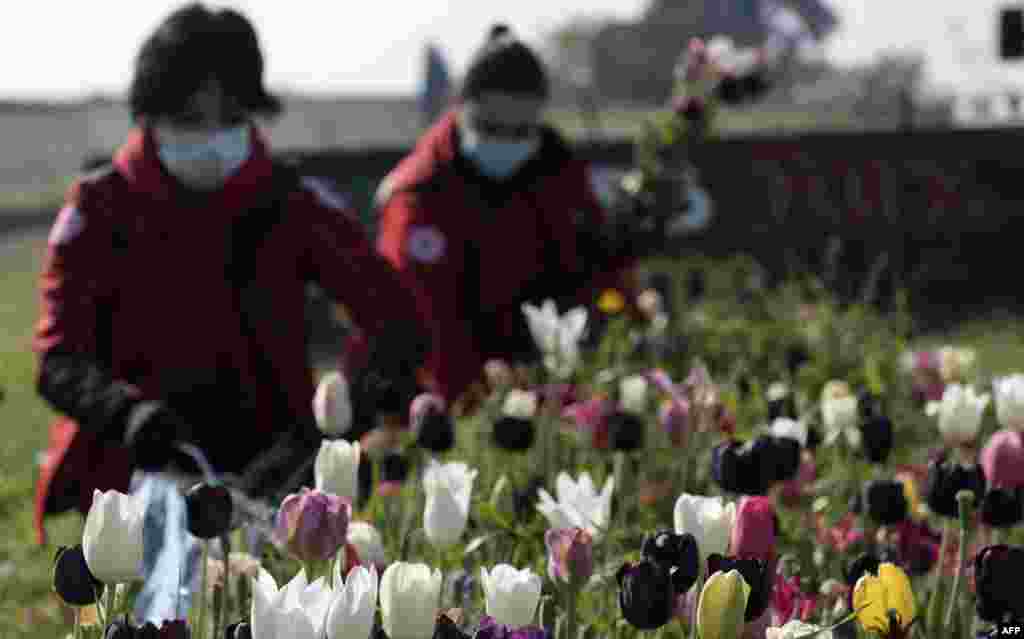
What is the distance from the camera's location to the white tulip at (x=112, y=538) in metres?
1.39

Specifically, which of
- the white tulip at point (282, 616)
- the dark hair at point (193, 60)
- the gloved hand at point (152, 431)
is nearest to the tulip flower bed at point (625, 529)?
the white tulip at point (282, 616)

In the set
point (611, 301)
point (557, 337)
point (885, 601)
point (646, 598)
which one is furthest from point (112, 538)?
point (611, 301)

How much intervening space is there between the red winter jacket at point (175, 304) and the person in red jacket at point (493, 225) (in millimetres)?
907

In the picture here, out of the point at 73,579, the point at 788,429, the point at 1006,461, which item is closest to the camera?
the point at 73,579

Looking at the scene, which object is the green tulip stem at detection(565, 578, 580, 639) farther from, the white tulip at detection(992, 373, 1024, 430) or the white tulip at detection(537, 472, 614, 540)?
the white tulip at detection(992, 373, 1024, 430)

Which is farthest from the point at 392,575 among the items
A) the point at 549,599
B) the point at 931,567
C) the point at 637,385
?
the point at 637,385

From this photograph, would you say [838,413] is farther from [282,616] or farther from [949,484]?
[282,616]

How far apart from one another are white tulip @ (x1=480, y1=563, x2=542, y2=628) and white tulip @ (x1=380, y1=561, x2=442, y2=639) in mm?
94

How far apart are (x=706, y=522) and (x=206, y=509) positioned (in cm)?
51

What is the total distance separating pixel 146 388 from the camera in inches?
131

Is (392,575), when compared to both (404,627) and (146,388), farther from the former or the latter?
(146,388)

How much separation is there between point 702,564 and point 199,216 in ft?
6.50

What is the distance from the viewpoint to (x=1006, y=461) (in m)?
2.07

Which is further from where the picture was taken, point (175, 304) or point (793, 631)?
point (175, 304)
